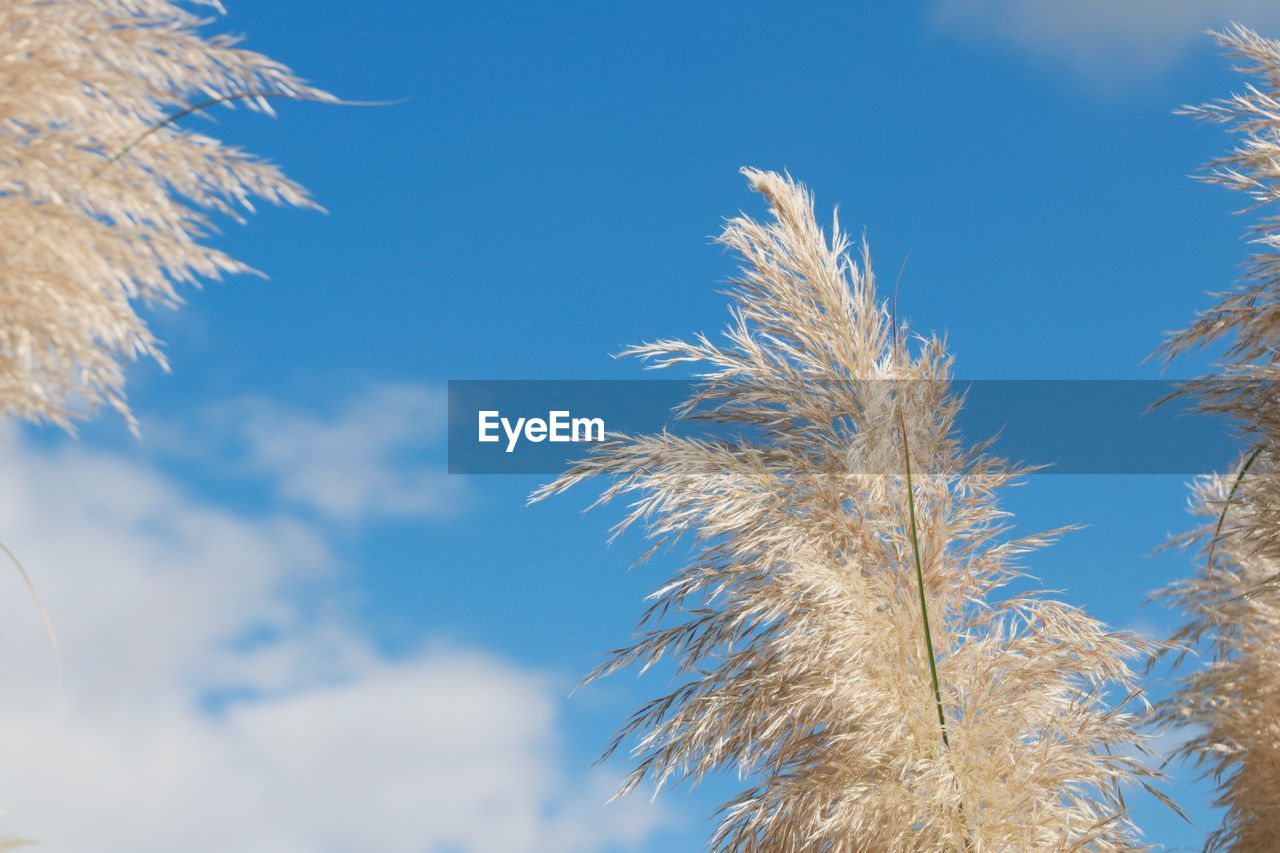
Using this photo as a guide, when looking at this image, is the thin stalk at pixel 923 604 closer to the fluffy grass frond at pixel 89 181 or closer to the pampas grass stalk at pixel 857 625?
the pampas grass stalk at pixel 857 625

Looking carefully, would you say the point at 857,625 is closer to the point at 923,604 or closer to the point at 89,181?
the point at 923,604

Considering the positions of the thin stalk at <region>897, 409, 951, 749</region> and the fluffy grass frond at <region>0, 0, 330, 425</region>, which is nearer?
the fluffy grass frond at <region>0, 0, 330, 425</region>

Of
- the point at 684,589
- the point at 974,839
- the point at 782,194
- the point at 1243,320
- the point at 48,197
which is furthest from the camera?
the point at 782,194

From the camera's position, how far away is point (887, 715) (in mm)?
3785

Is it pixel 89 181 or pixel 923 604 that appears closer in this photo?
pixel 89 181

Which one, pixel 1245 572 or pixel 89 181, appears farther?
pixel 1245 572

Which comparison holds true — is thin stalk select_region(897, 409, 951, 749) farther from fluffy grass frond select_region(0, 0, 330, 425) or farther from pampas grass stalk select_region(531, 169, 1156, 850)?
fluffy grass frond select_region(0, 0, 330, 425)

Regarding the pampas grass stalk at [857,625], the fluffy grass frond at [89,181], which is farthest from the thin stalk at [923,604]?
the fluffy grass frond at [89,181]

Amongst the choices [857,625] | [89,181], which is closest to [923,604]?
[857,625]

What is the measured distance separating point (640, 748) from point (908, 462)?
1320 mm

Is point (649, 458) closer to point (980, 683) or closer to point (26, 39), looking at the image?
point (980, 683)

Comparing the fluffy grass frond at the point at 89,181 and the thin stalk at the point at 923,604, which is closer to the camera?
the fluffy grass frond at the point at 89,181

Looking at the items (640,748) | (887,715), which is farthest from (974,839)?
(640,748)

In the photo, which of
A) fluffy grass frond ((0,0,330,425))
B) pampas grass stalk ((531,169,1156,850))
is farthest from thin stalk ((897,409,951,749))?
fluffy grass frond ((0,0,330,425))
